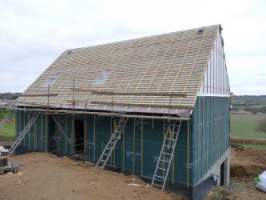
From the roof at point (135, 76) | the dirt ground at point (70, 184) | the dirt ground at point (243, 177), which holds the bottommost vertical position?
the dirt ground at point (243, 177)

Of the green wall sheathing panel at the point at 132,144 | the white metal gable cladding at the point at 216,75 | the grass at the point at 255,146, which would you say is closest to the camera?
the green wall sheathing panel at the point at 132,144

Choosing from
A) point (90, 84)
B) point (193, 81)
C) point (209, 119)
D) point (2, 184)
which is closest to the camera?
point (2, 184)

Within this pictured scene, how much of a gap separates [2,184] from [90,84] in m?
7.07

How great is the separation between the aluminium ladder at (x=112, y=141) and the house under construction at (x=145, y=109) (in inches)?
2.0

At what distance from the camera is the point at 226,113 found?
18.2 metres

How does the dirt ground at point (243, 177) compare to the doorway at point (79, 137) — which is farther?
the doorway at point (79, 137)

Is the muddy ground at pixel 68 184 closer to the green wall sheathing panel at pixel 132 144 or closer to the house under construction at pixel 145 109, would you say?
the green wall sheathing panel at pixel 132 144

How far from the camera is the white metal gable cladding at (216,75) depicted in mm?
12758

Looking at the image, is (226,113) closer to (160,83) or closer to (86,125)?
(160,83)

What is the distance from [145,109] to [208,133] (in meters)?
3.78

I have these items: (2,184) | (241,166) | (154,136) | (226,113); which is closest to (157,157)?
(154,136)

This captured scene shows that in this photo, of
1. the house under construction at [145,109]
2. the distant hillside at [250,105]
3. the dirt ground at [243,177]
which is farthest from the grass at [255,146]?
the distant hillside at [250,105]

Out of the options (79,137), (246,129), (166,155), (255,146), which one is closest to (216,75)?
(166,155)

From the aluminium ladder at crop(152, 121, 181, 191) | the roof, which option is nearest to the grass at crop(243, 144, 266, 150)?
the roof
